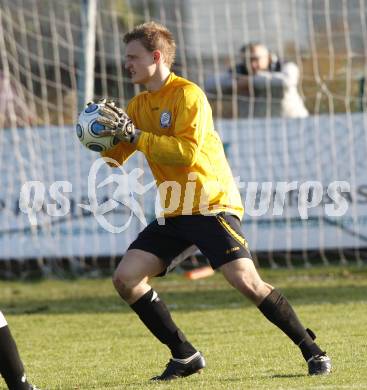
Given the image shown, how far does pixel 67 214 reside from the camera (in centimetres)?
1305

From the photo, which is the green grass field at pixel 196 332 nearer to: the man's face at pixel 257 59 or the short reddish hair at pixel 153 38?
the short reddish hair at pixel 153 38

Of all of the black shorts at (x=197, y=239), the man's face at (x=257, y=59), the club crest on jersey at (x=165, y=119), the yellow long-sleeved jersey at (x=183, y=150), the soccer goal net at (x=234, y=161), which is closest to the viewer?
the yellow long-sleeved jersey at (x=183, y=150)

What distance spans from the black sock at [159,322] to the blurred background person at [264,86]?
722 centimetres

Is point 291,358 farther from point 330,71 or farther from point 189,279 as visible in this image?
point 330,71

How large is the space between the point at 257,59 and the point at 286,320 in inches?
301

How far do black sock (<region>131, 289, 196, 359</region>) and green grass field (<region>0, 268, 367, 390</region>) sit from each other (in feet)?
0.63

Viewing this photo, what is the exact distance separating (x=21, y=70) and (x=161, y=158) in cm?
838

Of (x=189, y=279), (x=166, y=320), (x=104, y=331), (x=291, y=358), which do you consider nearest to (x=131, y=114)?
(x=166, y=320)

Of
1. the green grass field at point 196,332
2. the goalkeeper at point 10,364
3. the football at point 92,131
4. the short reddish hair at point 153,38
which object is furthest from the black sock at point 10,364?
the short reddish hair at point 153,38

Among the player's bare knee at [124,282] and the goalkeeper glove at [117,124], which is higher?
the goalkeeper glove at [117,124]

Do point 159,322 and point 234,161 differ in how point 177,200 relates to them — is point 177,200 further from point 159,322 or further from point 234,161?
point 234,161

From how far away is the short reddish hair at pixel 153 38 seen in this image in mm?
6281

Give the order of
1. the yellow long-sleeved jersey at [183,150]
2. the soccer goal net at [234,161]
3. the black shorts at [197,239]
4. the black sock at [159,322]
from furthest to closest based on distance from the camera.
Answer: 1. the soccer goal net at [234,161]
2. the black sock at [159,322]
3. the black shorts at [197,239]
4. the yellow long-sleeved jersey at [183,150]

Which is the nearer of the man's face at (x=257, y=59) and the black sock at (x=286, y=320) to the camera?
the black sock at (x=286, y=320)
